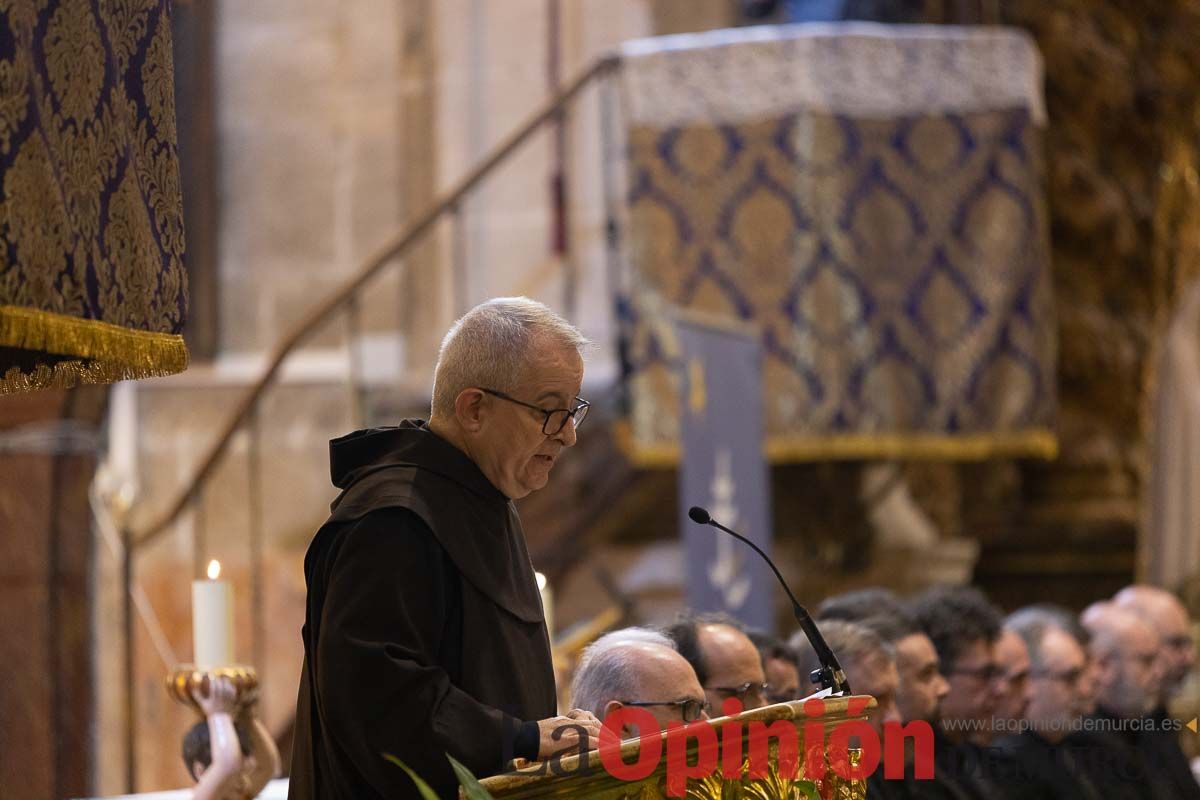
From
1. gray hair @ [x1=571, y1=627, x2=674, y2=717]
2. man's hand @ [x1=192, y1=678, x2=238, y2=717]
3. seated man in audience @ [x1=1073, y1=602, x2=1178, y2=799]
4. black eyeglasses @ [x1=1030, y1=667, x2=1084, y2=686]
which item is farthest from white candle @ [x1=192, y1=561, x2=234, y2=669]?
black eyeglasses @ [x1=1030, y1=667, x2=1084, y2=686]

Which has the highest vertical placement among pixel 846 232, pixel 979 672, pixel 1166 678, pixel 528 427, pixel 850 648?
pixel 846 232

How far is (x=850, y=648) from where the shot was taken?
12.6 ft

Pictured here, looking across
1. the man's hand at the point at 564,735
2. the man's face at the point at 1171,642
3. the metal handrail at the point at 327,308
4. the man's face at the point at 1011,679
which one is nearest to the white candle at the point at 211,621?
the man's hand at the point at 564,735

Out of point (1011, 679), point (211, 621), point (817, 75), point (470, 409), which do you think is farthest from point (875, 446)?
point (470, 409)

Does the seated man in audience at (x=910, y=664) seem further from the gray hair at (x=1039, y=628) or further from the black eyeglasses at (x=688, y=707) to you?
the black eyeglasses at (x=688, y=707)

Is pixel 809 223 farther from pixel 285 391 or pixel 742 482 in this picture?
pixel 285 391

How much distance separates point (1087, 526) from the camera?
920 centimetres

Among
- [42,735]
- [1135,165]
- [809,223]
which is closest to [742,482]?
[809,223]

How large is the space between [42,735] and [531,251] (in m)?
3.94

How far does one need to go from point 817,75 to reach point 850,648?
4017 millimetres

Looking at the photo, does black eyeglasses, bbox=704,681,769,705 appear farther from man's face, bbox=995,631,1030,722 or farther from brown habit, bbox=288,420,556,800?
man's face, bbox=995,631,1030,722

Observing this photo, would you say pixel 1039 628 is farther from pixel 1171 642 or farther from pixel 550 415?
pixel 550 415

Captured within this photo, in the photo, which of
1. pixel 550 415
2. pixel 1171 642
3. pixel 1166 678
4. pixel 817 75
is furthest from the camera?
pixel 817 75

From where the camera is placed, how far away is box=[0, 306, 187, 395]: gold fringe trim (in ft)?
6.97
